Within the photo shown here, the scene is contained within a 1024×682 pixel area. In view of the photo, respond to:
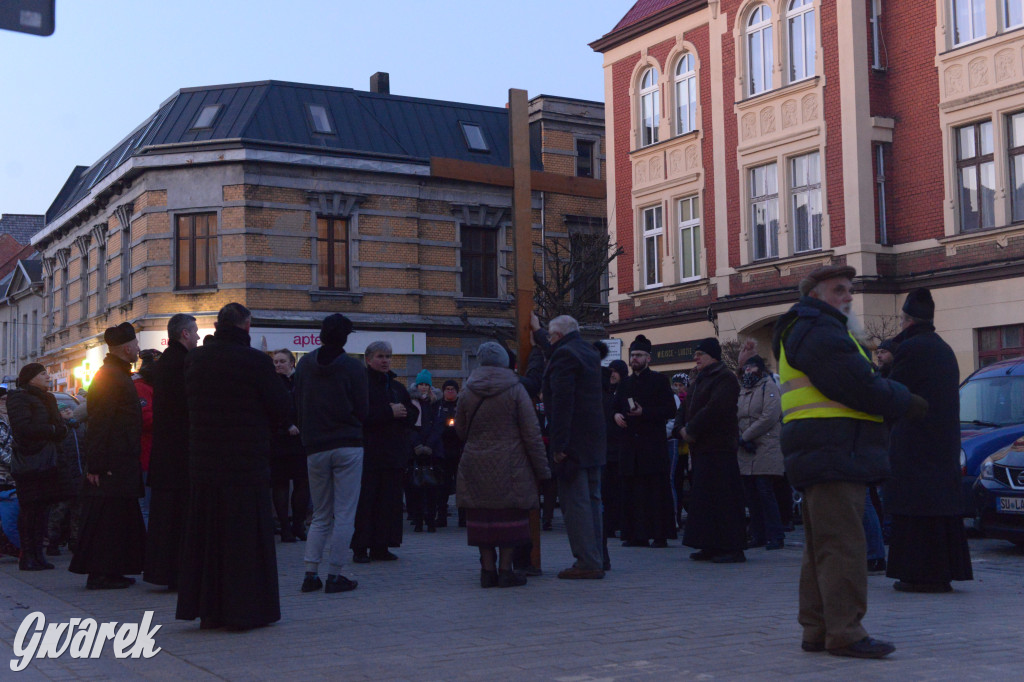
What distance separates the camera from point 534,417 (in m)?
9.62

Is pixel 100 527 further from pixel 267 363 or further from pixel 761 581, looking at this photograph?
pixel 761 581

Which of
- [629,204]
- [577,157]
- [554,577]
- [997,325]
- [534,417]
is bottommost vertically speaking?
[554,577]

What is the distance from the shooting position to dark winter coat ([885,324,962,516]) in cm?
852

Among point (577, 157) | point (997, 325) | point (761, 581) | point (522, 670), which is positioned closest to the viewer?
point (522, 670)

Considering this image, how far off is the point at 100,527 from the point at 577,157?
32154 millimetres

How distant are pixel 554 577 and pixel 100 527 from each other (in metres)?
3.64

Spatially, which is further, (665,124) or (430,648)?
(665,124)

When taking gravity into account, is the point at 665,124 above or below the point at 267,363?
above

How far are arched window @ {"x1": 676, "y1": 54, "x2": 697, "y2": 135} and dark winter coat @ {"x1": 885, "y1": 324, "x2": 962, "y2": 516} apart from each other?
2162 centimetres

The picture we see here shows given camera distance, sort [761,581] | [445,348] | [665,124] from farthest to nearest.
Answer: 1. [445,348]
2. [665,124]
3. [761,581]

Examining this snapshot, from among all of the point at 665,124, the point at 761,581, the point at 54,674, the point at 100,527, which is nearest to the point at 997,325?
the point at 665,124

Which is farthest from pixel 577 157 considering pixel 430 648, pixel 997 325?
pixel 430 648

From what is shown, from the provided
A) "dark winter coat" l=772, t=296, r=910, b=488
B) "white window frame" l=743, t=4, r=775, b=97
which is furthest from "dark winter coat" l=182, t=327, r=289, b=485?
"white window frame" l=743, t=4, r=775, b=97

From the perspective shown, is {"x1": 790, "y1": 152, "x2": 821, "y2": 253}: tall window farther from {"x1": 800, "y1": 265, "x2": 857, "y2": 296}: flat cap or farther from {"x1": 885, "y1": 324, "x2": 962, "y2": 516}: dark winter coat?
{"x1": 800, "y1": 265, "x2": 857, "y2": 296}: flat cap
